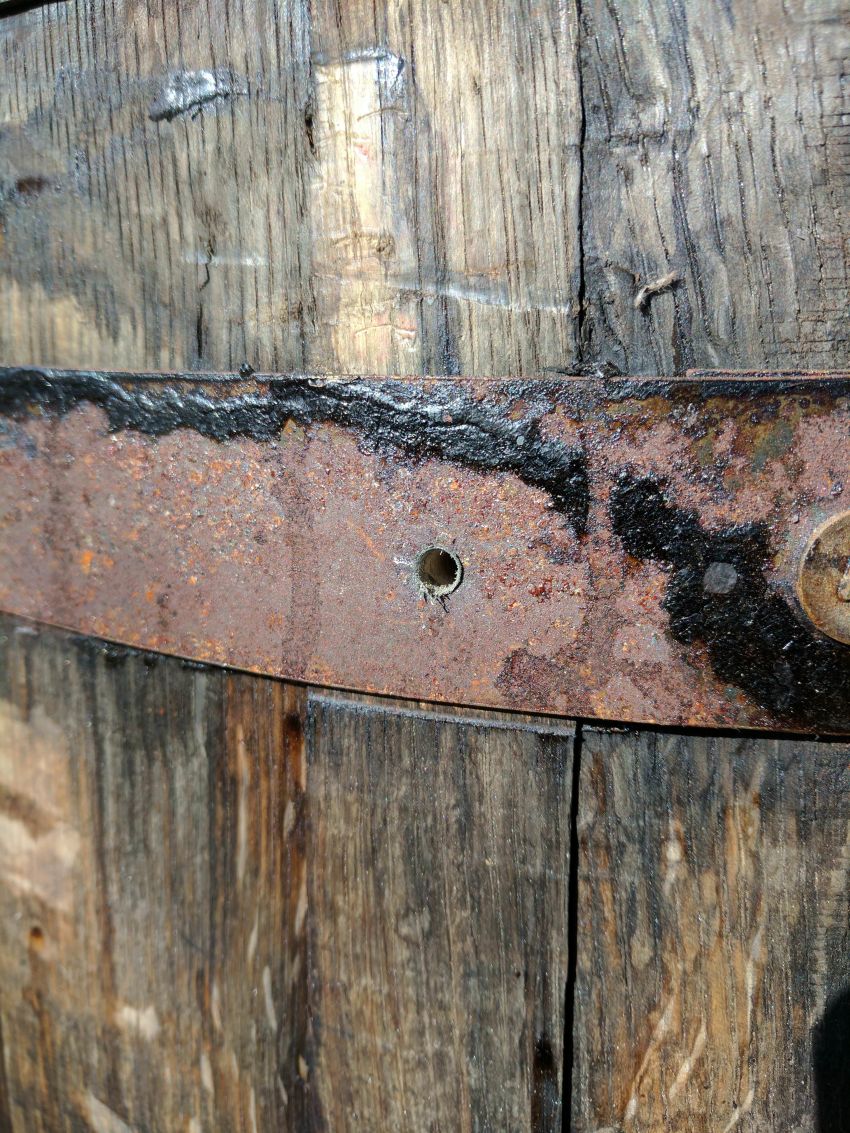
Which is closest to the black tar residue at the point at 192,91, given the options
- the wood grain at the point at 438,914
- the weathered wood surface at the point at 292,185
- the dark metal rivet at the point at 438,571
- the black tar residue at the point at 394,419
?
the weathered wood surface at the point at 292,185

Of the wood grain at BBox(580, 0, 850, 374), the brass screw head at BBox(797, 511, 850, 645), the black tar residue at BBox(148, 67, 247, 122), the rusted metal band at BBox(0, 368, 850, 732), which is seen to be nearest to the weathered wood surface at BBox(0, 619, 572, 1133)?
the rusted metal band at BBox(0, 368, 850, 732)

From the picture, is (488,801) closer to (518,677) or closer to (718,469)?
(518,677)

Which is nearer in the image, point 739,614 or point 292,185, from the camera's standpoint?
point 739,614

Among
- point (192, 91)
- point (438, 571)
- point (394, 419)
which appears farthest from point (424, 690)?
point (192, 91)

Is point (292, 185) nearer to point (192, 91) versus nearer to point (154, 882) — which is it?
point (192, 91)

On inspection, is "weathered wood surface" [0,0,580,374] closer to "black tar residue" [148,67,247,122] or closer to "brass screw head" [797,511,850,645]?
"black tar residue" [148,67,247,122]

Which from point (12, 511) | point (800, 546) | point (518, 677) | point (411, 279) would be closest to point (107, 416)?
point (12, 511)
